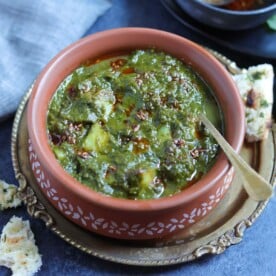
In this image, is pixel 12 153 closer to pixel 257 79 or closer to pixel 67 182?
pixel 67 182

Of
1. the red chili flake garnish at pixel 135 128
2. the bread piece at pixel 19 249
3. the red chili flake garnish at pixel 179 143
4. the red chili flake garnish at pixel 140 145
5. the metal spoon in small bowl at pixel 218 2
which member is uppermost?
the metal spoon in small bowl at pixel 218 2

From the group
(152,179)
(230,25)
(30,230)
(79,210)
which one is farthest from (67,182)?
(230,25)

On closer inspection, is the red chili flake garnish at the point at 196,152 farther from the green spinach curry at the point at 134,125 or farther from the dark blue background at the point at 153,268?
the dark blue background at the point at 153,268

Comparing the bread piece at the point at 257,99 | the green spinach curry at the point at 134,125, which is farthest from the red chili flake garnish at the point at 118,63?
the bread piece at the point at 257,99

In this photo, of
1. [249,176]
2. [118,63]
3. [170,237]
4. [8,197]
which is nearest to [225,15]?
[118,63]

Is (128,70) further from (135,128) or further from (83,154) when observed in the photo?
(83,154)

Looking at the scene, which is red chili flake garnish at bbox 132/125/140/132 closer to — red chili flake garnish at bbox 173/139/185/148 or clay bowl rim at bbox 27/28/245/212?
red chili flake garnish at bbox 173/139/185/148
